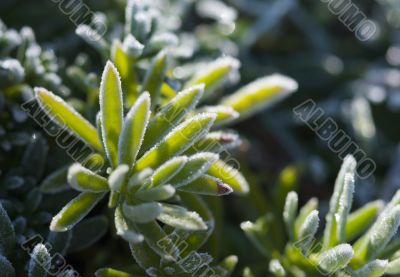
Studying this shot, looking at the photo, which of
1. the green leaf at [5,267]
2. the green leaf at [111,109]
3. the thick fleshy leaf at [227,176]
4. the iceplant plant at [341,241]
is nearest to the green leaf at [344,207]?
the iceplant plant at [341,241]

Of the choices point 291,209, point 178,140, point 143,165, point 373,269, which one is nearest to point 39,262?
point 143,165

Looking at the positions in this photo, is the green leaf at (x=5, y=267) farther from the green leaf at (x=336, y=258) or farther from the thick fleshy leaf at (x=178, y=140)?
the green leaf at (x=336, y=258)

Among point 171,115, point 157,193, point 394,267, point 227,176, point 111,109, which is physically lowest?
point 394,267

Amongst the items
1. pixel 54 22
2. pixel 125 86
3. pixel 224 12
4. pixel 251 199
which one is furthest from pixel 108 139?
pixel 224 12

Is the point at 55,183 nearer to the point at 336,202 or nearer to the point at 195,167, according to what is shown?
the point at 195,167

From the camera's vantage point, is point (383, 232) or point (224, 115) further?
point (224, 115)
